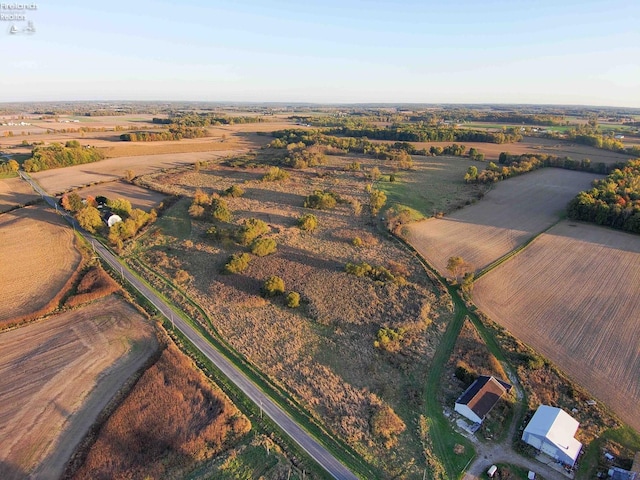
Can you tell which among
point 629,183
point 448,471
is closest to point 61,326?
point 448,471

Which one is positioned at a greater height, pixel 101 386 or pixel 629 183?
pixel 629 183

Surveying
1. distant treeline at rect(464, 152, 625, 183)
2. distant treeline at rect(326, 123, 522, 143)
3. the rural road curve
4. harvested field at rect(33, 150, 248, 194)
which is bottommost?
the rural road curve

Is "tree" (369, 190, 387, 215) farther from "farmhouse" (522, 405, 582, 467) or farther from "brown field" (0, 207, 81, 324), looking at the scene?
"brown field" (0, 207, 81, 324)

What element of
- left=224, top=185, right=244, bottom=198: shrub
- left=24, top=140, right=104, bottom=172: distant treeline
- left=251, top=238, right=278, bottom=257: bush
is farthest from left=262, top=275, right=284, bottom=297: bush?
left=24, top=140, right=104, bottom=172: distant treeline

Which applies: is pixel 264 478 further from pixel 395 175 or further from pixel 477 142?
pixel 477 142

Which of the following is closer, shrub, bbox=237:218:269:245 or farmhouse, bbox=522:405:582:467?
farmhouse, bbox=522:405:582:467

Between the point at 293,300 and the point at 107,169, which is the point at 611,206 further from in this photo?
the point at 107,169

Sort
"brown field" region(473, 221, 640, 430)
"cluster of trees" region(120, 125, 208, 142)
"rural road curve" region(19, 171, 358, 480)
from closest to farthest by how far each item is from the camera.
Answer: "rural road curve" region(19, 171, 358, 480), "brown field" region(473, 221, 640, 430), "cluster of trees" region(120, 125, 208, 142)
